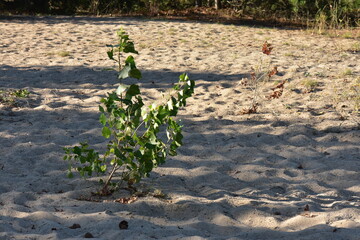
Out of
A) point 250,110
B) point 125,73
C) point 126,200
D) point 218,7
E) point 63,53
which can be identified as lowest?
point 126,200

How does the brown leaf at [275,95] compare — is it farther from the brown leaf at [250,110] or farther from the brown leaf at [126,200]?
the brown leaf at [126,200]

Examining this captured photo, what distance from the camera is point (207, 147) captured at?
4.63 metres

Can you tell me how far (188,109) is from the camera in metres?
5.88

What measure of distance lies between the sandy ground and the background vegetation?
4898 millimetres

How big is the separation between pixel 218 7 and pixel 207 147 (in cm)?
1230

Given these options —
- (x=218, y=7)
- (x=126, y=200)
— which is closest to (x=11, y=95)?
(x=126, y=200)

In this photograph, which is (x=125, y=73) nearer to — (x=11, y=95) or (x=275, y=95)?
(x=275, y=95)

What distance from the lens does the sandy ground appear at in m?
3.08

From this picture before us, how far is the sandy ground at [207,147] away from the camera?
3.08 meters

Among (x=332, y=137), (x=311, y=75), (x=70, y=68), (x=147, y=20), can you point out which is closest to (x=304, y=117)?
(x=332, y=137)

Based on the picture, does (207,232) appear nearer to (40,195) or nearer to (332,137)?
(40,195)

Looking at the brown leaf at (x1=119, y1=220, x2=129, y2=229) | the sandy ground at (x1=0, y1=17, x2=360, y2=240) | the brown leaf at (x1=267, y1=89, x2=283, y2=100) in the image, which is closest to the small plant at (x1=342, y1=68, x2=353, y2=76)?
the sandy ground at (x1=0, y1=17, x2=360, y2=240)

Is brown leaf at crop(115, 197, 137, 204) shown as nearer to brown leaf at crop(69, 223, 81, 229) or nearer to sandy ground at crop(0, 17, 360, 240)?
sandy ground at crop(0, 17, 360, 240)

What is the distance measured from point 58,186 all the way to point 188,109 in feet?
8.12
